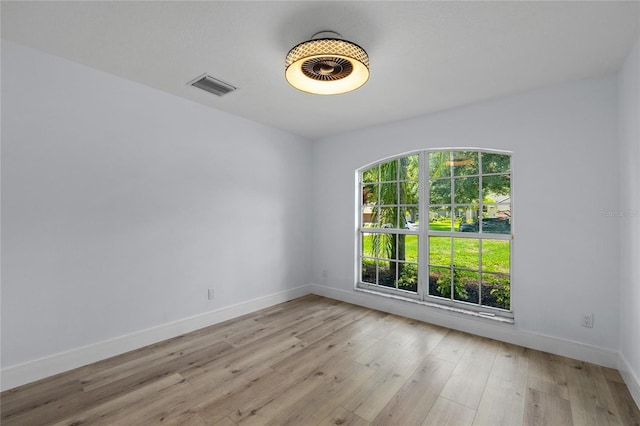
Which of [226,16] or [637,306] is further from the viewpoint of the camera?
[637,306]

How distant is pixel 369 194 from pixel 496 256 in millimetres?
1873

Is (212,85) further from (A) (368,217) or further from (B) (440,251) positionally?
(B) (440,251)

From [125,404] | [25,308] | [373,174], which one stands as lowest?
[125,404]

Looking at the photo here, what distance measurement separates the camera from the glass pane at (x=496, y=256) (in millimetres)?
3098

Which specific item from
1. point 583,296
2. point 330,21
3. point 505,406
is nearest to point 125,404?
point 505,406

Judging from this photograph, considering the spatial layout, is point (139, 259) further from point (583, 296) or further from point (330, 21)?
point (583, 296)

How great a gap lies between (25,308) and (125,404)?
114 centimetres

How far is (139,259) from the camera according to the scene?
2.80 metres

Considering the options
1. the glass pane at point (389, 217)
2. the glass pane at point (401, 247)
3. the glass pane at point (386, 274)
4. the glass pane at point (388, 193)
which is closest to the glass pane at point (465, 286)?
the glass pane at point (401, 247)

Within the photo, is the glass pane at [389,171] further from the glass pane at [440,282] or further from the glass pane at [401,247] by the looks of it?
the glass pane at [440,282]

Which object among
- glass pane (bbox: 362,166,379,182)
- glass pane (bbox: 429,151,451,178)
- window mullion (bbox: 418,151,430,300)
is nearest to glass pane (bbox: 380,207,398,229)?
window mullion (bbox: 418,151,430,300)

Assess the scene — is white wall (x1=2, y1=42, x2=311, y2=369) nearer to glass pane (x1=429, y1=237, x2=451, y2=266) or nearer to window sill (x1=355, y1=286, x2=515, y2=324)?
window sill (x1=355, y1=286, x2=515, y2=324)

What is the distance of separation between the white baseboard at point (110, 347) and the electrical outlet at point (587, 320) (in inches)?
141

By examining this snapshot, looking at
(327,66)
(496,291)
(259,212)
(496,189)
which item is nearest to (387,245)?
(496,291)
